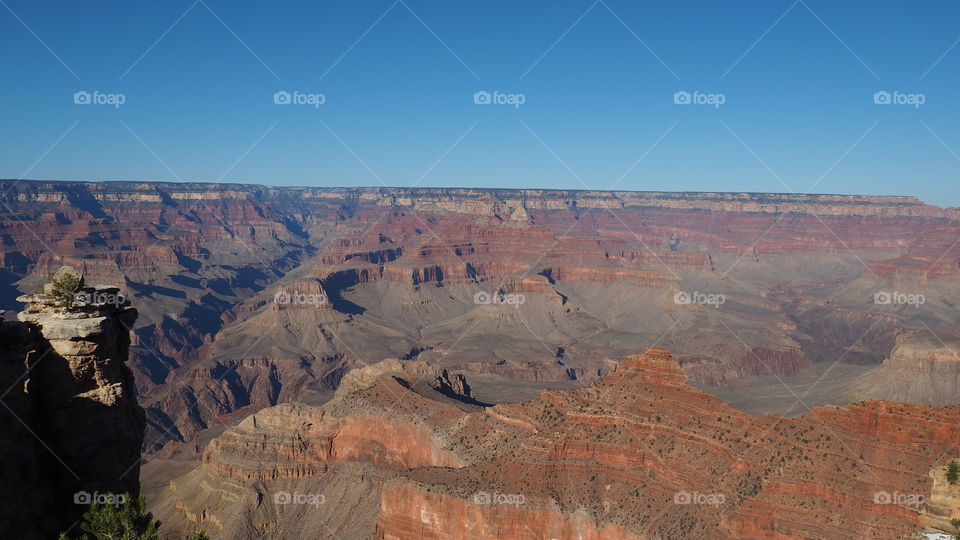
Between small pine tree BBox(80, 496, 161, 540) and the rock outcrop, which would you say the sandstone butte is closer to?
small pine tree BBox(80, 496, 161, 540)

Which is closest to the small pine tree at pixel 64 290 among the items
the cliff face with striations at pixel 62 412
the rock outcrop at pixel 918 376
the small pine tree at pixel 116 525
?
the cliff face with striations at pixel 62 412

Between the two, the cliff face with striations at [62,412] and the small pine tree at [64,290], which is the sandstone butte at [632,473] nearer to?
the cliff face with striations at [62,412]

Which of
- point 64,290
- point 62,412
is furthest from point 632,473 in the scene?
point 64,290

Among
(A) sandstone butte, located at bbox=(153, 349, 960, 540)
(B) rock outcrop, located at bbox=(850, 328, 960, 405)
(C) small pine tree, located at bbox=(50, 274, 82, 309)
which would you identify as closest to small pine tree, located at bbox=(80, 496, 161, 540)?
(C) small pine tree, located at bbox=(50, 274, 82, 309)

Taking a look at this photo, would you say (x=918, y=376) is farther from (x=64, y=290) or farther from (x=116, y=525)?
(x=64, y=290)

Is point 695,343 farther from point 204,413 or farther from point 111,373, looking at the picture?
point 111,373

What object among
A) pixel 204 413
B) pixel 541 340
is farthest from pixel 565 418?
pixel 541 340
